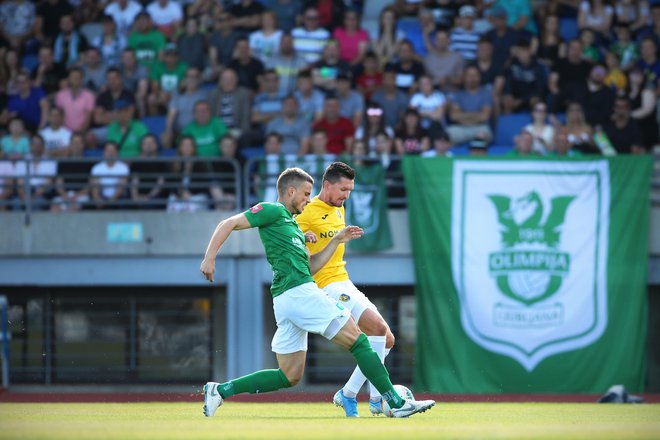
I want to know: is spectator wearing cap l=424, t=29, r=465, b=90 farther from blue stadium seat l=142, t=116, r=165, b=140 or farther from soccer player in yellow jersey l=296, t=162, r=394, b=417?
soccer player in yellow jersey l=296, t=162, r=394, b=417

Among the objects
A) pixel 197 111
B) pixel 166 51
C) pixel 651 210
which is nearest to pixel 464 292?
pixel 651 210

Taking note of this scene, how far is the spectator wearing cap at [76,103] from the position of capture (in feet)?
61.9

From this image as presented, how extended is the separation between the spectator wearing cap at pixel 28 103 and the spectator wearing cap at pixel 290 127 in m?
3.61

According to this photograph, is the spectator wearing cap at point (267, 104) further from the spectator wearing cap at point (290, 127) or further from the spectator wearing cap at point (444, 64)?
the spectator wearing cap at point (444, 64)

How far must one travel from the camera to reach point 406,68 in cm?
1886

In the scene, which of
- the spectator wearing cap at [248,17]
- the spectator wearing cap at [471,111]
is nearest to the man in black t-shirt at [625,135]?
the spectator wearing cap at [471,111]

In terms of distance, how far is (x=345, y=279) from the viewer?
10.7 m

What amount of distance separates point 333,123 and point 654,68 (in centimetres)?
495

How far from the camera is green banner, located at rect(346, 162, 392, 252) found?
17172 millimetres

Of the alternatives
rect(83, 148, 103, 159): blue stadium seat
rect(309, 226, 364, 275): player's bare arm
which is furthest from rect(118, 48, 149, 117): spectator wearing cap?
rect(309, 226, 364, 275): player's bare arm

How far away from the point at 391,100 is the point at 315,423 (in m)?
9.61

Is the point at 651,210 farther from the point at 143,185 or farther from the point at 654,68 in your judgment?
the point at 143,185

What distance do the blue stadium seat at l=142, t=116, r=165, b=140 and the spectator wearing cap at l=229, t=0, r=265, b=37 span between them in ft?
7.05

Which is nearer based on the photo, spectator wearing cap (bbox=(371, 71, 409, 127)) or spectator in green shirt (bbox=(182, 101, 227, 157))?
spectator in green shirt (bbox=(182, 101, 227, 157))
